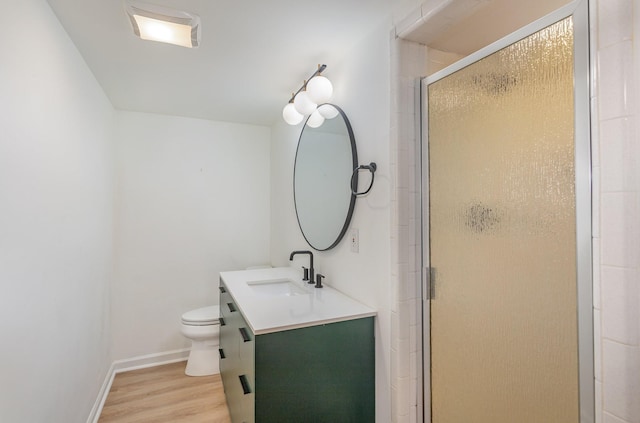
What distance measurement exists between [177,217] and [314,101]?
6.38 ft

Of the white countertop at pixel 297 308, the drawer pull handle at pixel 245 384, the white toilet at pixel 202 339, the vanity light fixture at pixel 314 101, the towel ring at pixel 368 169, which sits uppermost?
the vanity light fixture at pixel 314 101

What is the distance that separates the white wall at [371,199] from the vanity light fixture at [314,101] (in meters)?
0.12

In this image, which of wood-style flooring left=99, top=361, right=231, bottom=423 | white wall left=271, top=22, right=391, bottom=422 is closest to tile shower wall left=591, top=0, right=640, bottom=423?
Result: white wall left=271, top=22, right=391, bottom=422

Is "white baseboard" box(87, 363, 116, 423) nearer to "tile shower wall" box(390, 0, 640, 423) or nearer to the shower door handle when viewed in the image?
the shower door handle

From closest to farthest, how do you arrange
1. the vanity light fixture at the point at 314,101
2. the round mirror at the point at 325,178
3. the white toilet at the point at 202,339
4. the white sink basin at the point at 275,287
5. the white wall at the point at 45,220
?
1. the white wall at the point at 45,220
2. the vanity light fixture at the point at 314,101
3. the round mirror at the point at 325,178
4. the white sink basin at the point at 275,287
5. the white toilet at the point at 202,339

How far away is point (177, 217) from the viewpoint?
118 inches

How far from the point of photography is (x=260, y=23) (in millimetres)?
1510

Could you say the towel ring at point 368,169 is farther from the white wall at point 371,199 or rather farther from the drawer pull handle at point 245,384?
the drawer pull handle at point 245,384

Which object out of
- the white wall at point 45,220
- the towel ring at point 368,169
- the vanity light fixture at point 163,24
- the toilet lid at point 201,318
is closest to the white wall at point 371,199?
the towel ring at point 368,169

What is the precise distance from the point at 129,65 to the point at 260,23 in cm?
99

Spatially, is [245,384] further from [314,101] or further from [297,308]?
[314,101]

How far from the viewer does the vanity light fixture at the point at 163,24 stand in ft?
4.41

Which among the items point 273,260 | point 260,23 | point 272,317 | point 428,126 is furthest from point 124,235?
point 428,126

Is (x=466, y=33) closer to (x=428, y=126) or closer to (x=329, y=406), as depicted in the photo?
(x=428, y=126)
